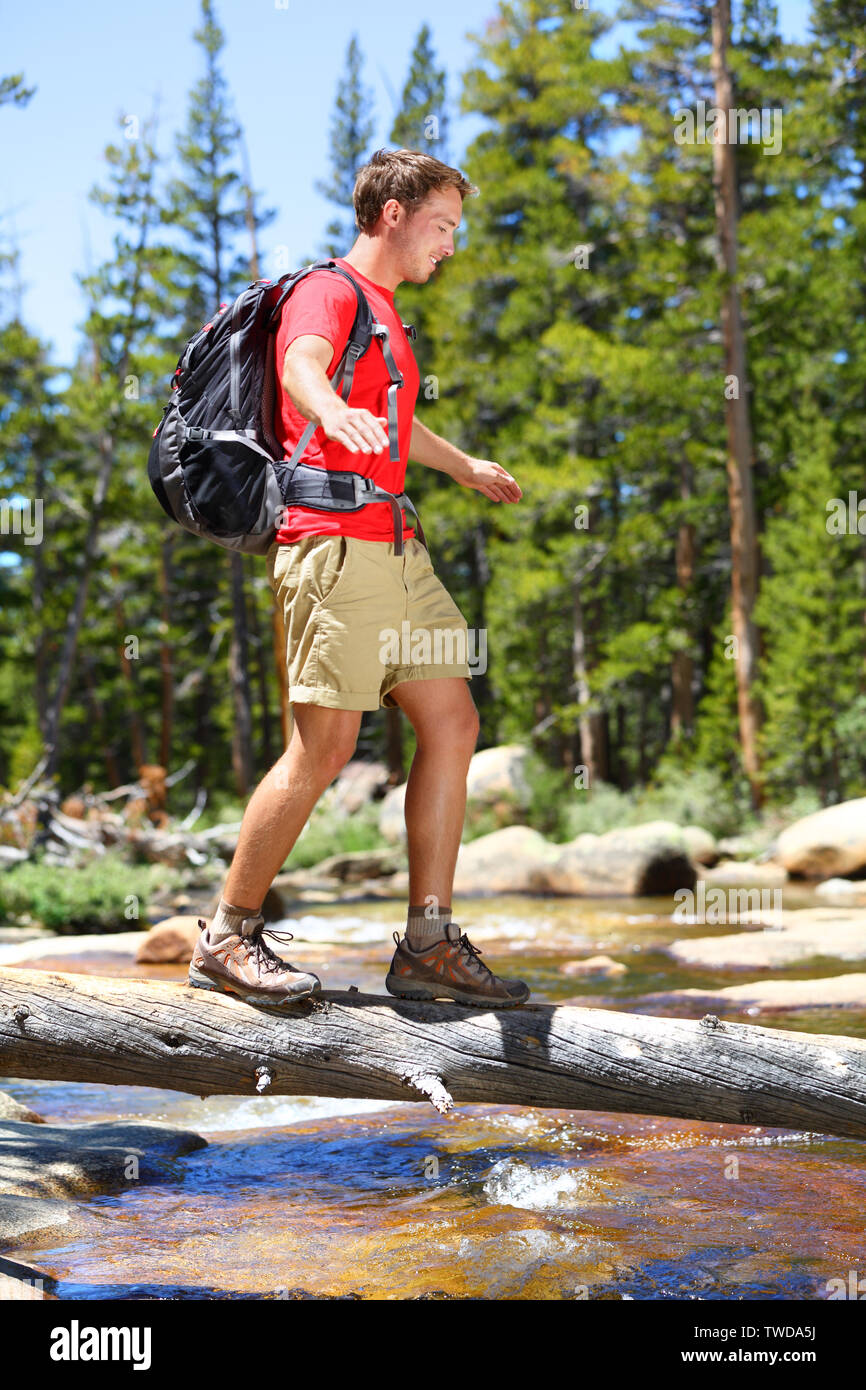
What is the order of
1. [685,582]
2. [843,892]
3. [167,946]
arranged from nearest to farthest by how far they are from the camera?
[167,946]
[843,892]
[685,582]

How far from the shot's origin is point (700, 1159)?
4.58m

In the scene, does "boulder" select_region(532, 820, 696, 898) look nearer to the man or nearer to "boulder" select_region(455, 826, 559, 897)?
"boulder" select_region(455, 826, 559, 897)

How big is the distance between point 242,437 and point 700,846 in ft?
46.6

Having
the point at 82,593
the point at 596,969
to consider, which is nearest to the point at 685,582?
the point at 82,593

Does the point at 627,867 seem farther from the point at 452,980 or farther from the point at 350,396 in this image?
the point at 350,396

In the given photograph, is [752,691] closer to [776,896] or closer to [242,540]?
[776,896]

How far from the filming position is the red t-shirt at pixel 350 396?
330cm

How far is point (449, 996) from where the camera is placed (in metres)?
3.66

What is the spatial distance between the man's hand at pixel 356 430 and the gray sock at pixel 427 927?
1445 mm

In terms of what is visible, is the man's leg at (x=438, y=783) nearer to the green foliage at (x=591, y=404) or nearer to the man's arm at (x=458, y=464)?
the man's arm at (x=458, y=464)

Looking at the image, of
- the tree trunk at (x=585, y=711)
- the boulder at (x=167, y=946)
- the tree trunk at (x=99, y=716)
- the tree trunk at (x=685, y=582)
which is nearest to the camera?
the boulder at (x=167, y=946)

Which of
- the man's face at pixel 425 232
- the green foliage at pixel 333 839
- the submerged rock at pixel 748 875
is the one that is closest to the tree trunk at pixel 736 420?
the submerged rock at pixel 748 875

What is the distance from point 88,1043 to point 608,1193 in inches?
72.3
